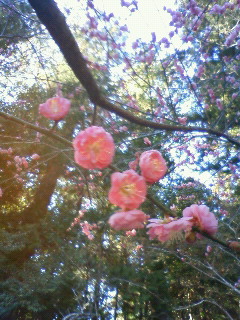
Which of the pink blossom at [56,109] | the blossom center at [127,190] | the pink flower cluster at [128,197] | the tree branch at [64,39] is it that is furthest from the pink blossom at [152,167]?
the pink blossom at [56,109]

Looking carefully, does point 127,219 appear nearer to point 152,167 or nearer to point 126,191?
point 126,191

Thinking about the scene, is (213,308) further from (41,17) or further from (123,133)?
(41,17)

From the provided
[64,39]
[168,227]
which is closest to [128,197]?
[168,227]

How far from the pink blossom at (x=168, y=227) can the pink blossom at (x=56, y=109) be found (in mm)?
593

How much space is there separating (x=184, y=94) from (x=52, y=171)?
3635 millimetres

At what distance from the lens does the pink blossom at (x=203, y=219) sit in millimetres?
1015

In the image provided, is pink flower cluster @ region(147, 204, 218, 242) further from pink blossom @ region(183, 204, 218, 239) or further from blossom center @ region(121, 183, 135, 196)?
blossom center @ region(121, 183, 135, 196)

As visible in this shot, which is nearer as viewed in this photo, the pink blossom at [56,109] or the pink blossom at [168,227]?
the pink blossom at [168,227]

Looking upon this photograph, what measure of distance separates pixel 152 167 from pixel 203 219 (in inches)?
9.8

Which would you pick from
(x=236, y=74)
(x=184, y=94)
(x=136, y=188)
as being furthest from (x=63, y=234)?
(x=136, y=188)

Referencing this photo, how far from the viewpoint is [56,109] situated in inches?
52.3

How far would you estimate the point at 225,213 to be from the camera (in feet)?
18.9

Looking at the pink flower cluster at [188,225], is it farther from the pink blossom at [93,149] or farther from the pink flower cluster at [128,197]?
the pink blossom at [93,149]

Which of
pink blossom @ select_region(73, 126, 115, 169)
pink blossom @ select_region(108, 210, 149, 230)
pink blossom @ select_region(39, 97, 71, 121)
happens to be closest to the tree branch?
pink blossom @ select_region(73, 126, 115, 169)
